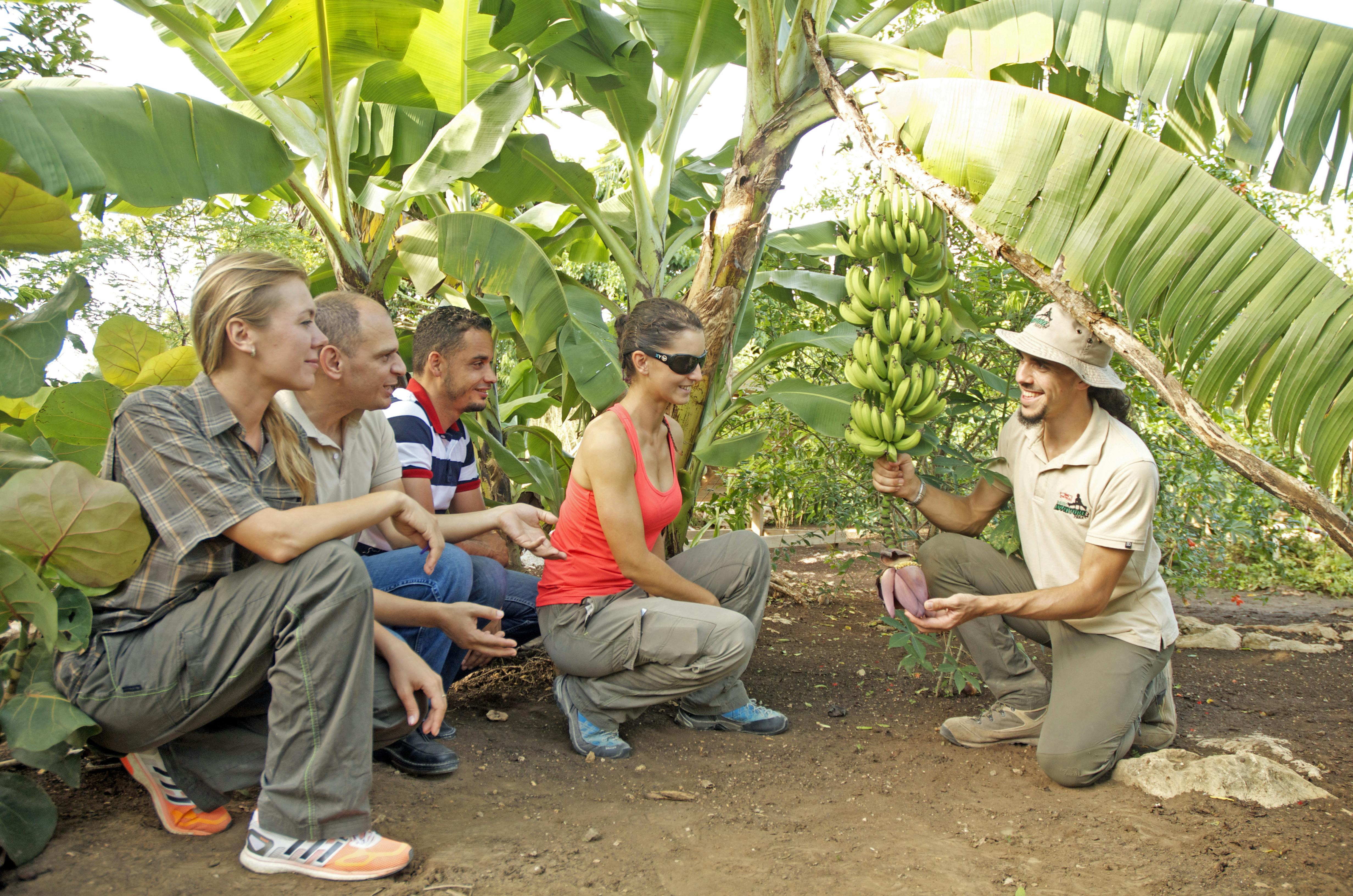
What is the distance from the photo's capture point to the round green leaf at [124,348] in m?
2.57

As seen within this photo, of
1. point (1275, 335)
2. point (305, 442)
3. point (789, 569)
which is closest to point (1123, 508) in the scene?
point (1275, 335)

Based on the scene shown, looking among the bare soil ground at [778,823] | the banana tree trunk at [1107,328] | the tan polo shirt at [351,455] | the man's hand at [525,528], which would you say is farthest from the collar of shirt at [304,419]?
the banana tree trunk at [1107,328]

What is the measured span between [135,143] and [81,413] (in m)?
1.07

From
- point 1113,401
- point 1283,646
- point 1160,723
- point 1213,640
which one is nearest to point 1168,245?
point 1113,401

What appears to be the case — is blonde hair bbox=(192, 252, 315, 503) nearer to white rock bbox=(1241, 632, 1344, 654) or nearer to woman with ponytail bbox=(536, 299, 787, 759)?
woman with ponytail bbox=(536, 299, 787, 759)

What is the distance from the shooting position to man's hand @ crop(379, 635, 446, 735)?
239 centimetres

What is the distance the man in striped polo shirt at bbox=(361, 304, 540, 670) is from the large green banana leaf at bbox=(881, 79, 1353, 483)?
6.30 ft

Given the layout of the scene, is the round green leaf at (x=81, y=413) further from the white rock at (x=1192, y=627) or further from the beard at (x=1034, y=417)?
the white rock at (x=1192, y=627)

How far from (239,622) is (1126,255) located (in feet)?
9.28

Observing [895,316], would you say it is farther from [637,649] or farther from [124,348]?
[124,348]

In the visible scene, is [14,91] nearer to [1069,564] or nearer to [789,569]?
[1069,564]

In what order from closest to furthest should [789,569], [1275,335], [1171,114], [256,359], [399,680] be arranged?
1. [256,359]
2. [399,680]
3. [1275,335]
4. [1171,114]
5. [789,569]

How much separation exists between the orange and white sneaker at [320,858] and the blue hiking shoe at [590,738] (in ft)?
3.84

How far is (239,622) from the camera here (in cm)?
207
